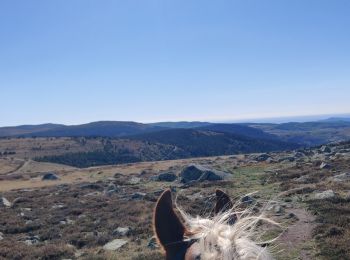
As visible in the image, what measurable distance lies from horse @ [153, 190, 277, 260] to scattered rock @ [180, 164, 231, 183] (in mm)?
34403

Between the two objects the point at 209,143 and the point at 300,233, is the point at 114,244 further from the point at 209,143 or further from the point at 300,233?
the point at 209,143

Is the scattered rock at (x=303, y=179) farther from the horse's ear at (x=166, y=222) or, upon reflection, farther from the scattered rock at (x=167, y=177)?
the horse's ear at (x=166, y=222)

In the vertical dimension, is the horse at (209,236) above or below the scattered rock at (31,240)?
above

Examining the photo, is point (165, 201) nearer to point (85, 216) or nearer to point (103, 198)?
point (85, 216)

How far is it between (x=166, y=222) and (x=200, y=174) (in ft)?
117

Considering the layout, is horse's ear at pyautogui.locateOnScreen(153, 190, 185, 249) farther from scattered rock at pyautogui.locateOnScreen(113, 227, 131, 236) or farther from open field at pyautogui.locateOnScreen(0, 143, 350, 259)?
scattered rock at pyautogui.locateOnScreen(113, 227, 131, 236)

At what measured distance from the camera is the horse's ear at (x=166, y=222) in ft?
7.37

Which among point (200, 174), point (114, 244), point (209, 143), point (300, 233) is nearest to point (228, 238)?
point (300, 233)

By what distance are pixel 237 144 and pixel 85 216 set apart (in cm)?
13191

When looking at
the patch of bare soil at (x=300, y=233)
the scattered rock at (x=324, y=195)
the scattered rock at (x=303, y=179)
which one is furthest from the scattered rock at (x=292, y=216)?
the scattered rock at (x=303, y=179)

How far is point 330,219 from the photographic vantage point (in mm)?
15031

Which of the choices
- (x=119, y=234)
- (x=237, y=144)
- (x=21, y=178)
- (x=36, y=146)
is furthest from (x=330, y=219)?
(x=237, y=144)

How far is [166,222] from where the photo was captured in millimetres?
2268

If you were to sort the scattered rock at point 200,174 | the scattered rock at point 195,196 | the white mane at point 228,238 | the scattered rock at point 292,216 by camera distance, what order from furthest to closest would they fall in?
the scattered rock at point 200,174
the scattered rock at point 195,196
the scattered rock at point 292,216
the white mane at point 228,238
